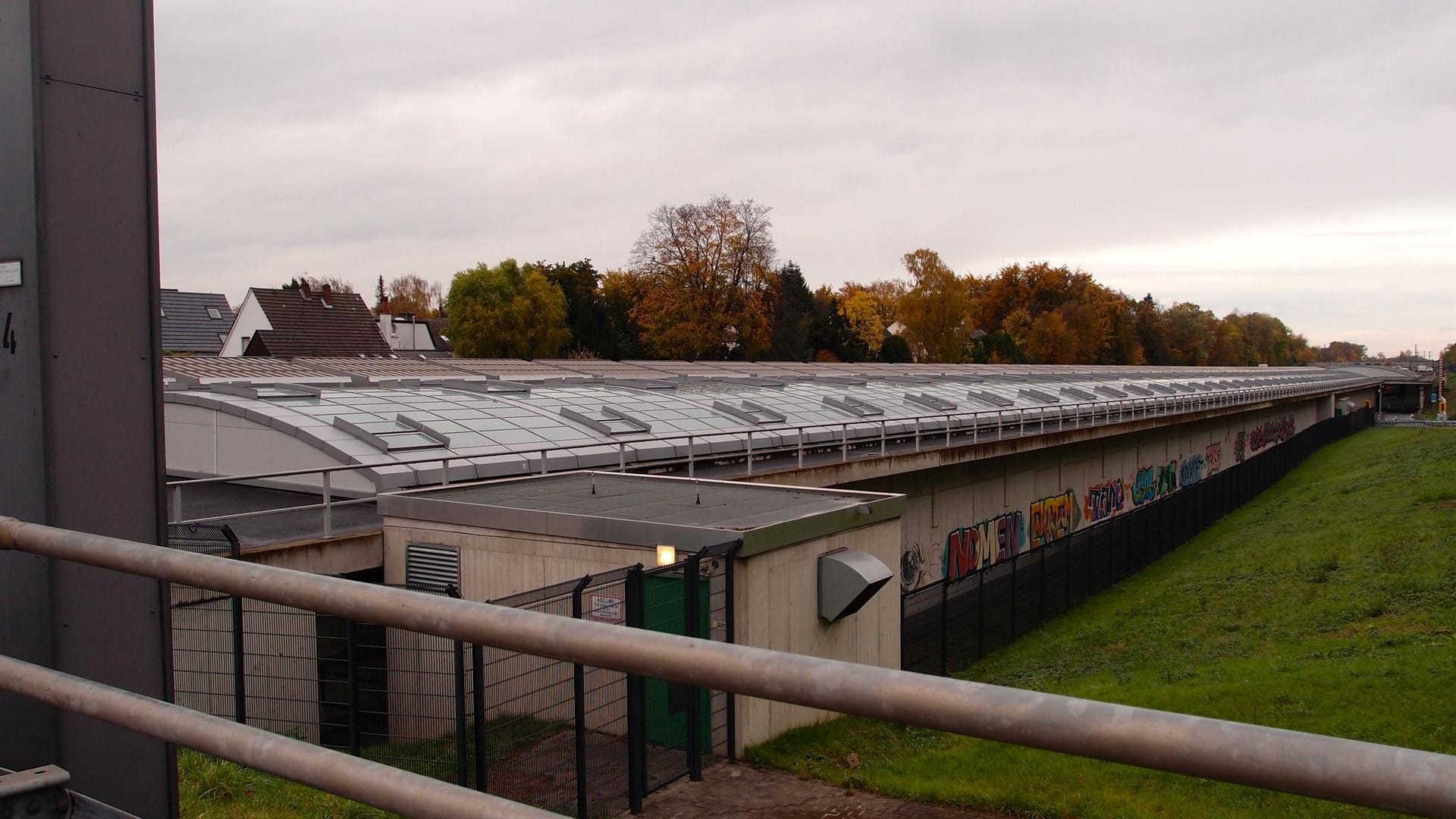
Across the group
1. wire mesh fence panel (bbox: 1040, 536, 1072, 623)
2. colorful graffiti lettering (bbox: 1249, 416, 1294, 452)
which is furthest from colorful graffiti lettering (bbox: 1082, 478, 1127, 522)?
colorful graffiti lettering (bbox: 1249, 416, 1294, 452)

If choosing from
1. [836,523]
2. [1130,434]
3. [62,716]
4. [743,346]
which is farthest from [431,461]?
[743,346]

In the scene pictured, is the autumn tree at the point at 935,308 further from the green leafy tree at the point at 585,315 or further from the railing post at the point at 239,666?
the railing post at the point at 239,666

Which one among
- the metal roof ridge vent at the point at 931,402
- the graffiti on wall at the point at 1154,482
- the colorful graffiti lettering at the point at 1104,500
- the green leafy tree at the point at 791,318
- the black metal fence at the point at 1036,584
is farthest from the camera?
the green leafy tree at the point at 791,318

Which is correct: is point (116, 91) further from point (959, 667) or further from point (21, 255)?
point (959, 667)

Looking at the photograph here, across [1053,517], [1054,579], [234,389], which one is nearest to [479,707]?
[234,389]

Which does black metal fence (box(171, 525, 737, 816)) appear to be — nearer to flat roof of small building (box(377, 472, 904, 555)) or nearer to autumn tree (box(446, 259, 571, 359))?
flat roof of small building (box(377, 472, 904, 555))

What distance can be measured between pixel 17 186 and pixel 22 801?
5.81 feet

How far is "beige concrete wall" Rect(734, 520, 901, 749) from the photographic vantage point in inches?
371

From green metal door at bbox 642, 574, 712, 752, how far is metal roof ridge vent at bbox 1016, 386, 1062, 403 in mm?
29214

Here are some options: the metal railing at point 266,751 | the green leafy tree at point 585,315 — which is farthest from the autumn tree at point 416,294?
the metal railing at point 266,751

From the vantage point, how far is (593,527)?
10266 millimetres

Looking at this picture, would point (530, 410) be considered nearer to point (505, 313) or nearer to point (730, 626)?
point (730, 626)

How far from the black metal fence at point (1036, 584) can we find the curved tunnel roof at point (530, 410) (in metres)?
4.11

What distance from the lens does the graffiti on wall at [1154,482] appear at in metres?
41.2
